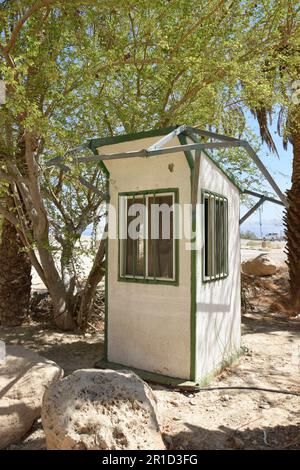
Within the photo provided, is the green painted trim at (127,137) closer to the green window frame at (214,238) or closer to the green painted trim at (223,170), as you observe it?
the green painted trim at (223,170)

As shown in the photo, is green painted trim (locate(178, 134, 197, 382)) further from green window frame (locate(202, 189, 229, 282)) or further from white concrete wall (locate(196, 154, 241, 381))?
green window frame (locate(202, 189, 229, 282))

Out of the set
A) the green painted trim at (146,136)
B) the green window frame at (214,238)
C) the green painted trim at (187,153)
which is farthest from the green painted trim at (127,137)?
the green window frame at (214,238)

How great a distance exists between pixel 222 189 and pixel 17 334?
4735 mm

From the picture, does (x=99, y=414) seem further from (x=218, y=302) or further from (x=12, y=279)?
(x=12, y=279)

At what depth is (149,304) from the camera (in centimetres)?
529

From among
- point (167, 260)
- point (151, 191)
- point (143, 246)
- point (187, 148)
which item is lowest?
point (167, 260)

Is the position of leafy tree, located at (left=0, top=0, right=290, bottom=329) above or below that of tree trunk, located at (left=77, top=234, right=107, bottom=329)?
above

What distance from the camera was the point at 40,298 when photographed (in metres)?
9.05

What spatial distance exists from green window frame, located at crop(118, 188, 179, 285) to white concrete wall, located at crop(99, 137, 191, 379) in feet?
0.24

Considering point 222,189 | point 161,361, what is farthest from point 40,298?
point 222,189

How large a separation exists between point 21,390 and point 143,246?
2.44 metres

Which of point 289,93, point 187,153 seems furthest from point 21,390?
point 289,93

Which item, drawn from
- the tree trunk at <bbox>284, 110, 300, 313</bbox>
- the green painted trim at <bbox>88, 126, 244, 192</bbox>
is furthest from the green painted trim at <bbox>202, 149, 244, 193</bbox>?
the tree trunk at <bbox>284, 110, 300, 313</bbox>

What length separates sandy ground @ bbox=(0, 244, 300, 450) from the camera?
363 centimetres
